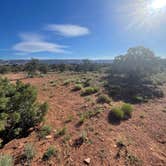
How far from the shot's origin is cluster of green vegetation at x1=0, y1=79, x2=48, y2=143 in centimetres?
634

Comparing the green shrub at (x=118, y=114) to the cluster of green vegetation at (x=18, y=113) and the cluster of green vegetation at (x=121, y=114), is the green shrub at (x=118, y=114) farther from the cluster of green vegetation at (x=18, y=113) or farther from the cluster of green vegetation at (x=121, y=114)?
the cluster of green vegetation at (x=18, y=113)

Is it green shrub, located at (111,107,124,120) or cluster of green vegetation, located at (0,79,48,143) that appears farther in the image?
green shrub, located at (111,107,124,120)

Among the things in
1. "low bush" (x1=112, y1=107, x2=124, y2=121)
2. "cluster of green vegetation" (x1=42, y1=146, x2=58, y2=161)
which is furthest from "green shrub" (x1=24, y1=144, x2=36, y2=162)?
"low bush" (x1=112, y1=107, x2=124, y2=121)

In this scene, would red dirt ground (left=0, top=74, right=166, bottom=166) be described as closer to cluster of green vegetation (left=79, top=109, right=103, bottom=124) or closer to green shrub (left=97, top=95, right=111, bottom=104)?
cluster of green vegetation (left=79, top=109, right=103, bottom=124)

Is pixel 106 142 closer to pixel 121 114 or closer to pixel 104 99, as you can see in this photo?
pixel 121 114

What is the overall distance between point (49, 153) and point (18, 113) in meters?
2.51

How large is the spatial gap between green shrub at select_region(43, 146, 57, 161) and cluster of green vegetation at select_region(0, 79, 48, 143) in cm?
200

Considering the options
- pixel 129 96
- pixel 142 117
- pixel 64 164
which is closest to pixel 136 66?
pixel 129 96

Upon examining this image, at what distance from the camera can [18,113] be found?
6523 mm

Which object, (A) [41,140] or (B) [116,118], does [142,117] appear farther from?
(A) [41,140]

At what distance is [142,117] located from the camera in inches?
332

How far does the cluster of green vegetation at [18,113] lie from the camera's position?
634 cm

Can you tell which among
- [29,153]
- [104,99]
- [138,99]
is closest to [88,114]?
[104,99]

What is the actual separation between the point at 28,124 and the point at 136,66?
15956mm
